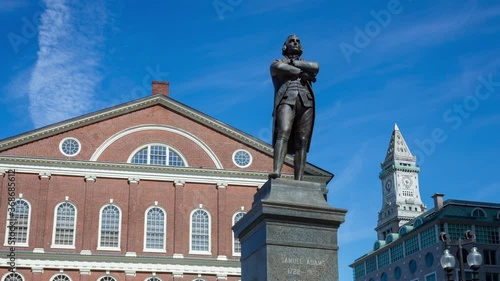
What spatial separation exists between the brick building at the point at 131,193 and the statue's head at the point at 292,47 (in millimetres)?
31052

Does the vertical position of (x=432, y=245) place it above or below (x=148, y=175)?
below

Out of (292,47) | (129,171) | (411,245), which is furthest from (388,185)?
(292,47)

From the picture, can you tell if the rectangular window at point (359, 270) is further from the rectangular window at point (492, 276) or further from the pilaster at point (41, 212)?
the pilaster at point (41, 212)

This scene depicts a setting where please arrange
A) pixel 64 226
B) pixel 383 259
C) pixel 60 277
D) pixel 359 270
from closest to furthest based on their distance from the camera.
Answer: pixel 60 277 → pixel 64 226 → pixel 383 259 → pixel 359 270

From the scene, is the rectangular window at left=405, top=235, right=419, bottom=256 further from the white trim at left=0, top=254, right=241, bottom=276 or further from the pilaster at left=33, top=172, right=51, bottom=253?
the pilaster at left=33, top=172, right=51, bottom=253

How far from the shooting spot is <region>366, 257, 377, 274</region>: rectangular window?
7949 cm

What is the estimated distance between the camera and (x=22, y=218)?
39.9 metres

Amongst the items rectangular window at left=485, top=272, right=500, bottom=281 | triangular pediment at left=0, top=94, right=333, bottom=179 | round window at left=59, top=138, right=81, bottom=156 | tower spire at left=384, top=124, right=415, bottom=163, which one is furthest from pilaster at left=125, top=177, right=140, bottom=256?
tower spire at left=384, top=124, right=415, bottom=163

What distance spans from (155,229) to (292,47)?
3182cm

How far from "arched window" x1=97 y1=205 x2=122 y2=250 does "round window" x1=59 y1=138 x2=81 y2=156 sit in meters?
4.16

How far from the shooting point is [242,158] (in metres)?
44.2

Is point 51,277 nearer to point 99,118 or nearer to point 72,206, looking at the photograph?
point 72,206

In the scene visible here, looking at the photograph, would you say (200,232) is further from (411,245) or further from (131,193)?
(411,245)

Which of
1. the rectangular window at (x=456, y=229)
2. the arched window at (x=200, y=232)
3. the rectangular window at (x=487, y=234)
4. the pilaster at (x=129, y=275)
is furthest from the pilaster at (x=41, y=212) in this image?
the rectangular window at (x=487, y=234)
